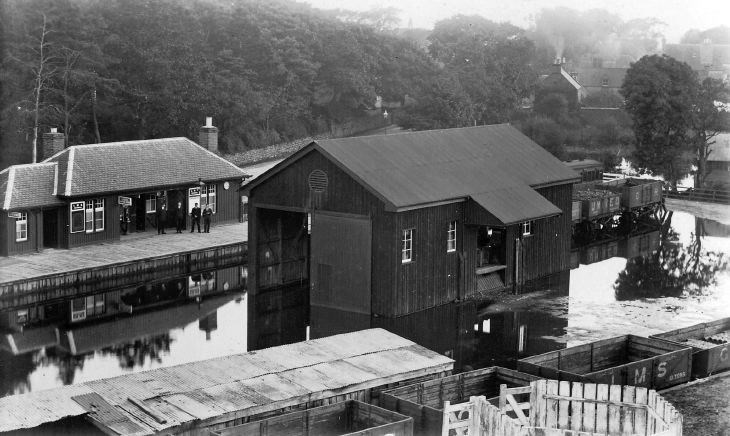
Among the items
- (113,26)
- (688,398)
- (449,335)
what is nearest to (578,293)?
(449,335)

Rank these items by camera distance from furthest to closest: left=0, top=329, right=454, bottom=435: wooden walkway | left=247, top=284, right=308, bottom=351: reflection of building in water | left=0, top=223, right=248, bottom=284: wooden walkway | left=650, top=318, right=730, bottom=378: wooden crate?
left=0, top=223, right=248, bottom=284: wooden walkway, left=247, top=284, right=308, bottom=351: reflection of building in water, left=650, top=318, right=730, bottom=378: wooden crate, left=0, top=329, right=454, bottom=435: wooden walkway

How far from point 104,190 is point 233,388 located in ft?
55.3

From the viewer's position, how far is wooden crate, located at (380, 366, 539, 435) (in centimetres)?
2008

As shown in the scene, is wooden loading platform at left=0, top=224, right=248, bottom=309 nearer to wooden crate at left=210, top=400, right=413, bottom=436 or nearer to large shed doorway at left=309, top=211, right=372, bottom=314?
large shed doorway at left=309, top=211, right=372, bottom=314

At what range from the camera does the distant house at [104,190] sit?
34.9 meters

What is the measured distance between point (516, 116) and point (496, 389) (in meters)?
53.5

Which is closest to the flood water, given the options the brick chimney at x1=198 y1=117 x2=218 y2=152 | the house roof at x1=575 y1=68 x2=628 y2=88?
the brick chimney at x1=198 y1=117 x2=218 y2=152

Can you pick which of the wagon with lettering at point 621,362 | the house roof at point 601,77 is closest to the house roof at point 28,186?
the wagon with lettering at point 621,362

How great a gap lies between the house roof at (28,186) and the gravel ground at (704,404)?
19.9m

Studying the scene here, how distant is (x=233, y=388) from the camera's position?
2130 centimetres

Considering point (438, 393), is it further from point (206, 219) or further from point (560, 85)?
point (560, 85)

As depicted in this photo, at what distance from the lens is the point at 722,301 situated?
3450cm

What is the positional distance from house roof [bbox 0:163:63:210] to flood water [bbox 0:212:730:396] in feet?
13.9

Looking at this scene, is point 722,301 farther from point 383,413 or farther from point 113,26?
point 113,26
